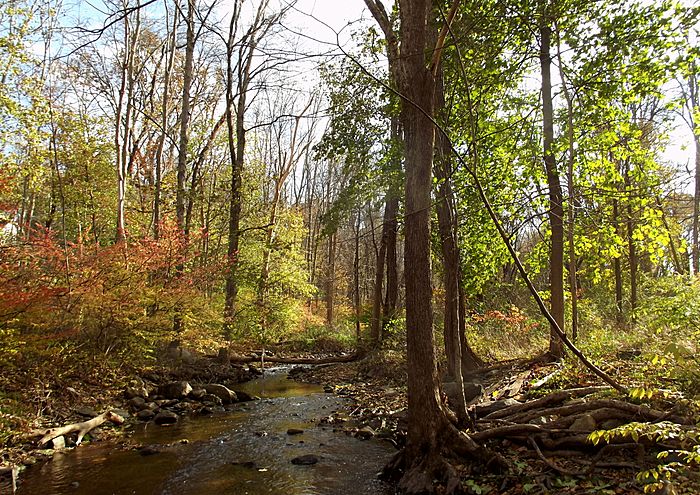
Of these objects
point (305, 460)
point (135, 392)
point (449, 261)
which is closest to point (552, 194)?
point (449, 261)

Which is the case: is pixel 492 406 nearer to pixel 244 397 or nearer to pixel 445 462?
pixel 445 462

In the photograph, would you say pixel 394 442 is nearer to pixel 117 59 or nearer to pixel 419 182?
pixel 419 182

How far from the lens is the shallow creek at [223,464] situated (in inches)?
228

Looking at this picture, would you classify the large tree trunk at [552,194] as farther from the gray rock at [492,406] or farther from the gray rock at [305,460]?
the gray rock at [305,460]

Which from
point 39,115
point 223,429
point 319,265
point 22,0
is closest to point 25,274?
point 223,429

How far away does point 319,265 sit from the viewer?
37344 millimetres

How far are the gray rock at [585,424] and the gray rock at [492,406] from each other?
1.37m

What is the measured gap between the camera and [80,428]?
776 centimetres

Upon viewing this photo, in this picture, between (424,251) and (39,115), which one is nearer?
(424,251)

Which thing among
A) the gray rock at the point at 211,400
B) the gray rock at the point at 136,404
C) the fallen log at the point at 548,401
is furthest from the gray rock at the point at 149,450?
the fallen log at the point at 548,401

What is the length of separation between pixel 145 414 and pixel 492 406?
7.73 m

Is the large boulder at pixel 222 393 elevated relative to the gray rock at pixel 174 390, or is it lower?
lower

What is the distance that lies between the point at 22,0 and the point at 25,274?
36.1ft

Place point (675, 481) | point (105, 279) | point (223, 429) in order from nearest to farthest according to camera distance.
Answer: point (675, 481) < point (223, 429) < point (105, 279)
